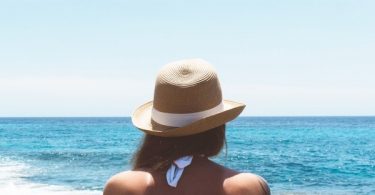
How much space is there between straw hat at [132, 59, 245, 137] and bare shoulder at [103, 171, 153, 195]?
0.40ft

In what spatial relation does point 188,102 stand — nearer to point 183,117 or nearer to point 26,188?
point 183,117

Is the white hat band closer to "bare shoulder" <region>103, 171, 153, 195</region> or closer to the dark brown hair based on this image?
the dark brown hair

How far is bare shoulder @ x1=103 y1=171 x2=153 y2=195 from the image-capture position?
5.49 feet

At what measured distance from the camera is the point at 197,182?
5.37 ft

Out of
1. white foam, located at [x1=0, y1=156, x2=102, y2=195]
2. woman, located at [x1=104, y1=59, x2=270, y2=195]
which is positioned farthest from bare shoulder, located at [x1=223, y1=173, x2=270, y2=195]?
white foam, located at [x1=0, y1=156, x2=102, y2=195]

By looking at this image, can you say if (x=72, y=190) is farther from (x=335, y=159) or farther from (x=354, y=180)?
(x=335, y=159)

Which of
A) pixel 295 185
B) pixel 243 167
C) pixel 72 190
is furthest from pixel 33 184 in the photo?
pixel 243 167

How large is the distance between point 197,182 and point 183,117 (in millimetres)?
186

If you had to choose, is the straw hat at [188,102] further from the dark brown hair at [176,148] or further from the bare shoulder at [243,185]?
the bare shoulder at [243,185]

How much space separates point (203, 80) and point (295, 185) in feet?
49.4

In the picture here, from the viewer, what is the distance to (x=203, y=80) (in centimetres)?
170

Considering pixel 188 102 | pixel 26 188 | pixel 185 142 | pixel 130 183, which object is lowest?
pixel 26 188

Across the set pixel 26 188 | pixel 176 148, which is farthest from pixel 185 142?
pixel 26 188

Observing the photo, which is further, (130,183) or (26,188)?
(26,188)
